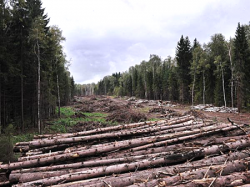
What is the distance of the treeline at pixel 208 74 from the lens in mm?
23438

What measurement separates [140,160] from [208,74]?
115 ft

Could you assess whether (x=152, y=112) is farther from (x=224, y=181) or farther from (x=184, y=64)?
(x=184, y=64)

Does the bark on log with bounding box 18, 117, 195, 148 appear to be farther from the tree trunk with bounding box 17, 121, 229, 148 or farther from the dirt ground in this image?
the dirt ground

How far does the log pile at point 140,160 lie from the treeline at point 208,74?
2071cm

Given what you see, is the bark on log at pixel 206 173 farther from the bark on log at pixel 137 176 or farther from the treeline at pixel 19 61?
the treeline at pixel 19 61

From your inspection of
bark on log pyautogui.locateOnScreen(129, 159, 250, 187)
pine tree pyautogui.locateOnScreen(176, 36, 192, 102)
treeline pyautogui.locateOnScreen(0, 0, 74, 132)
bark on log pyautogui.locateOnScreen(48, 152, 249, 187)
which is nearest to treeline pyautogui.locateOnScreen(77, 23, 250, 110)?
pine tree pyautogui.locateOnScreen(176, 36, 192, 102)

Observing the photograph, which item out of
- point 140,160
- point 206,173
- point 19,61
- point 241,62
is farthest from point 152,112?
point 206,173

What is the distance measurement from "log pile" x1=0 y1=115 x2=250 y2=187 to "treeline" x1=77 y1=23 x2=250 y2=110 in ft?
68.0

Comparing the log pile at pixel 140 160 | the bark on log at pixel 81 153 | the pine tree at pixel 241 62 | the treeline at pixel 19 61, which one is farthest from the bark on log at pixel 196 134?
the pine tree at pixel 241 62

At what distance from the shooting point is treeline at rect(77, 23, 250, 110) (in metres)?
23.4

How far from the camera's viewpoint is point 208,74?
32.9 meters

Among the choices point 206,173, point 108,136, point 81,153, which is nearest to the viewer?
point 206,173

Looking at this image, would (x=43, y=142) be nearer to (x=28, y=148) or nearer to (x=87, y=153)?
(x=28, y=148)

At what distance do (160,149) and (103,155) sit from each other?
5.92 feet
